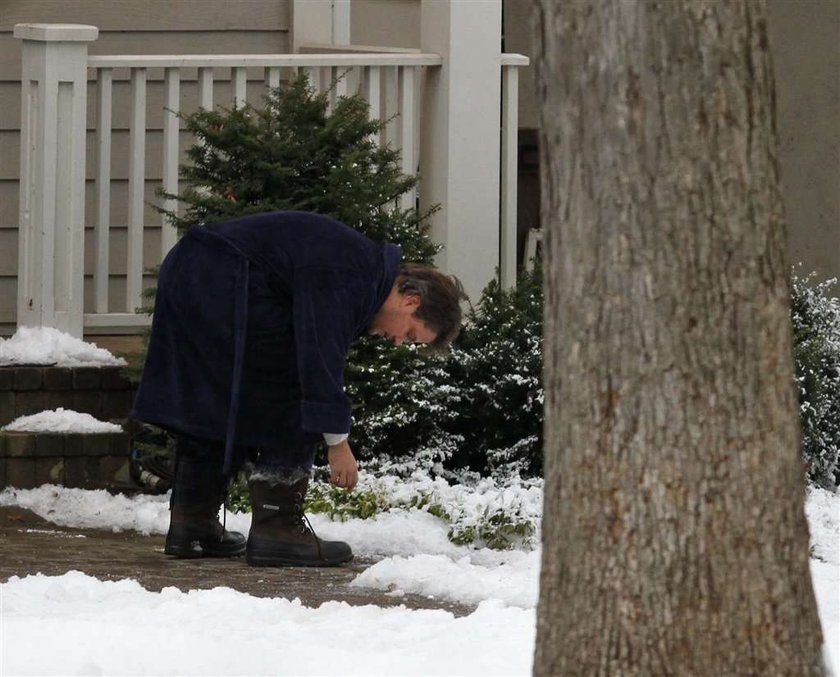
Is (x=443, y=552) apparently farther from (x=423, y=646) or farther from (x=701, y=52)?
(x=701, y=52)

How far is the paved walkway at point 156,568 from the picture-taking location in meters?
5.35

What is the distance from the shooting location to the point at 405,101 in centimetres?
812

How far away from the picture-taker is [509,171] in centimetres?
827

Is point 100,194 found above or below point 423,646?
above

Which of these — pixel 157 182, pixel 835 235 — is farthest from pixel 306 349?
pixel 835 235

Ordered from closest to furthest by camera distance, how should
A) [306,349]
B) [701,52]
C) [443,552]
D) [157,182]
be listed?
1. [701,52]
2. [306,349]
3. [443,552]
4. [157,182]

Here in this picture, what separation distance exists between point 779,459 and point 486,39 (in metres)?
5.20

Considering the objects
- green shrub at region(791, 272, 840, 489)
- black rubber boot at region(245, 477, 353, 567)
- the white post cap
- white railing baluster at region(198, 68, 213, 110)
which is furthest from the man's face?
the white post cap

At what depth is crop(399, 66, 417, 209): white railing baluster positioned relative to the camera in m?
8.10

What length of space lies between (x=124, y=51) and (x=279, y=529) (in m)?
3.84

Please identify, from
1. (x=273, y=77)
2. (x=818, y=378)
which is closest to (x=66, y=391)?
(x=273, y=77)

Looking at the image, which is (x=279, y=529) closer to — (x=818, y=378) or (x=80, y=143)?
(x=80, y=143)

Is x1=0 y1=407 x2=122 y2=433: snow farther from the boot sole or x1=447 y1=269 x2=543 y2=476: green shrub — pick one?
the boot sole

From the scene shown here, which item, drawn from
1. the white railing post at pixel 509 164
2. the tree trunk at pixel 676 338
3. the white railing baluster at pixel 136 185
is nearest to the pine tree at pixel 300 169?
the white railing baluster at pixel 136 185
